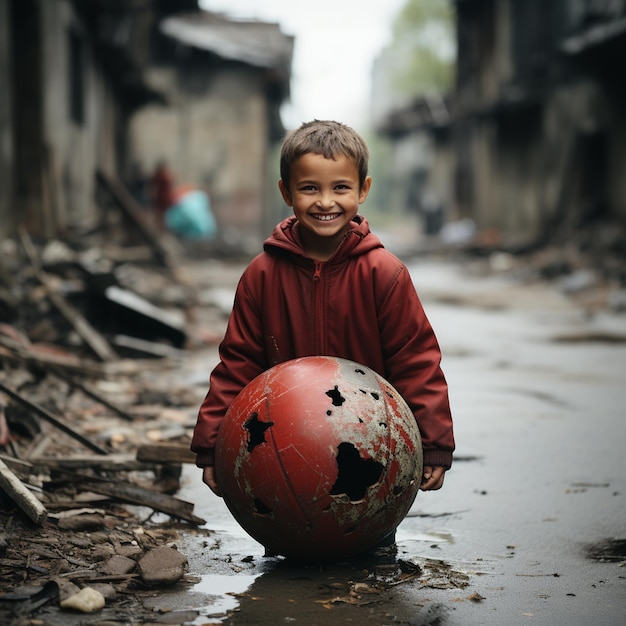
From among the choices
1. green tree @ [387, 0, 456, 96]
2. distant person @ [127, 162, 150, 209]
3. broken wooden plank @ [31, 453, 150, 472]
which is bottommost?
broken wooden plank @ [31, 453, 150, 472]

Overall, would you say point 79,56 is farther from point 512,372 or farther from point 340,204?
point 340,204

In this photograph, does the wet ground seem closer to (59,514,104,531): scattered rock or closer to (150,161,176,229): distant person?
(59,514,104,531): scattered rock

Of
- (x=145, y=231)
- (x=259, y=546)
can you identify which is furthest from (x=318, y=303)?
(x=145, y=231)

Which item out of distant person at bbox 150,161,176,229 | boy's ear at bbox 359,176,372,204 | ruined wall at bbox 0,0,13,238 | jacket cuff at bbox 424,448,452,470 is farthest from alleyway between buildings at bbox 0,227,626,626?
distant person at bbox 150,161,176,229

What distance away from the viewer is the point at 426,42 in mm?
53406

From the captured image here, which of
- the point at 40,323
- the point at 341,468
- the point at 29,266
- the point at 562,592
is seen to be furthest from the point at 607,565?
the point at 29,266

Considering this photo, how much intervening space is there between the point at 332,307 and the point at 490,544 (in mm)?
1131

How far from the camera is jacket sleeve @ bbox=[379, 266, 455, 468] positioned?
3334 millimetres

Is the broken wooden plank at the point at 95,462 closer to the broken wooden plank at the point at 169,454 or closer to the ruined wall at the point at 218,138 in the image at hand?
the broken wooden plank at the point at 169,454

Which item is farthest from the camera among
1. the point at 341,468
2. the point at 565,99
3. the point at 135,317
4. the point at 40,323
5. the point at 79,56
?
the point at 565,99

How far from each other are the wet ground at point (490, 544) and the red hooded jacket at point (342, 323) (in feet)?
1.37

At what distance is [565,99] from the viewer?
2147cm

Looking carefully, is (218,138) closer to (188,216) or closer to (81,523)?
(188,216)

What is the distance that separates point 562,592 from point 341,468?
2.72ft
